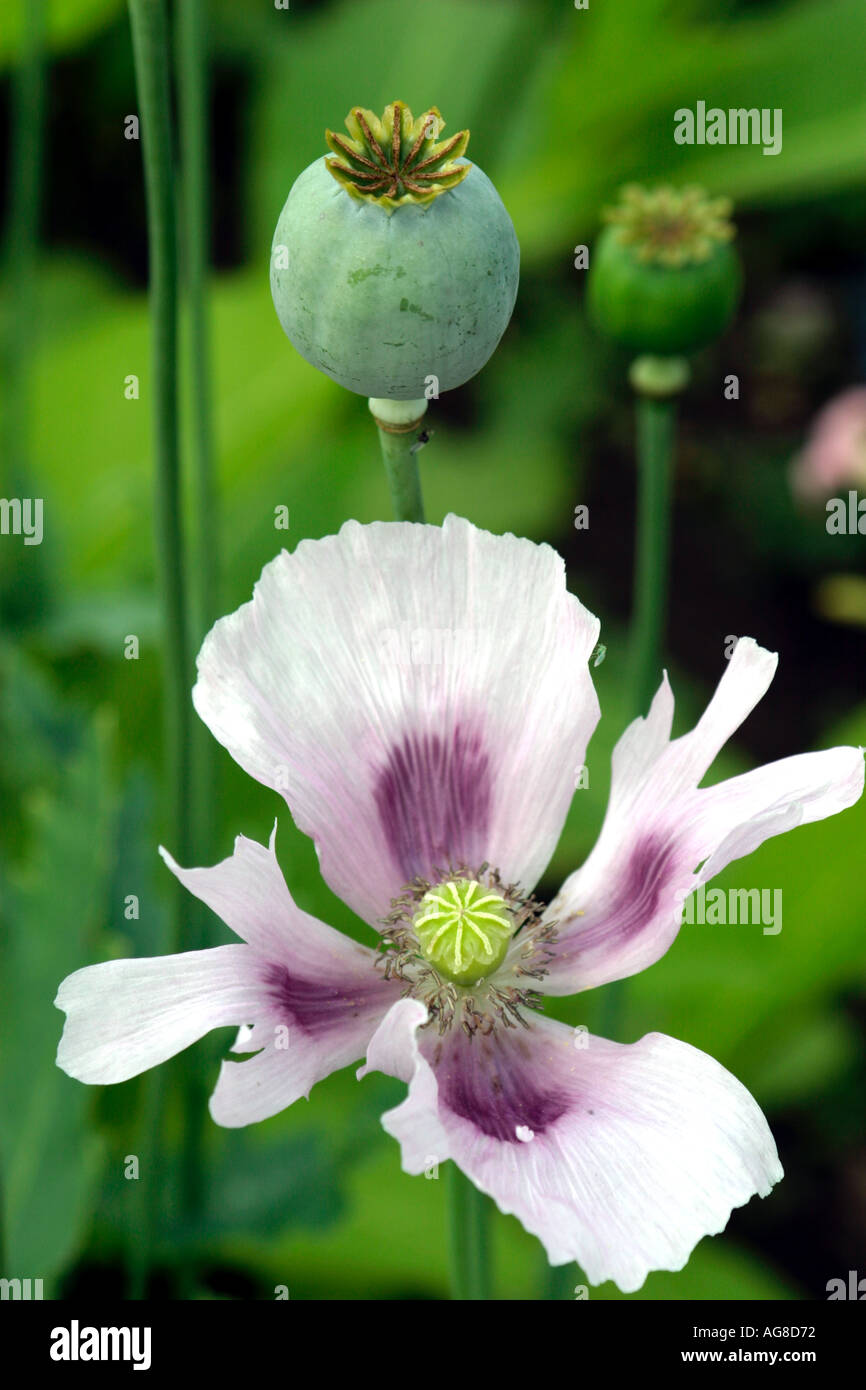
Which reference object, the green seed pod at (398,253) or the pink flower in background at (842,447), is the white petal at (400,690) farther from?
the pink flower in background at (842,447)

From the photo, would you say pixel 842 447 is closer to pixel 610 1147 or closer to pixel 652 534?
pixel 652 534

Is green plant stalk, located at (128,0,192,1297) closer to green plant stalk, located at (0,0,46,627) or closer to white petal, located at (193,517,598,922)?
white petal, located at (193,517,598,922)

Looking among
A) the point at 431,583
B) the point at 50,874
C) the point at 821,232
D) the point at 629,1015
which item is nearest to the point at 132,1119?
the point at 50,874

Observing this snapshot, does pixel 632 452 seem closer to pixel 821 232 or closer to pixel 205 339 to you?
pixel 821 232

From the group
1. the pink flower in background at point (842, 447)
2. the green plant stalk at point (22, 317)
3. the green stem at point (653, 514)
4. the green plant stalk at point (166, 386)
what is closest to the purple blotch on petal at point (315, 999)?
Result: the green plant stalk at point (166, 386)
